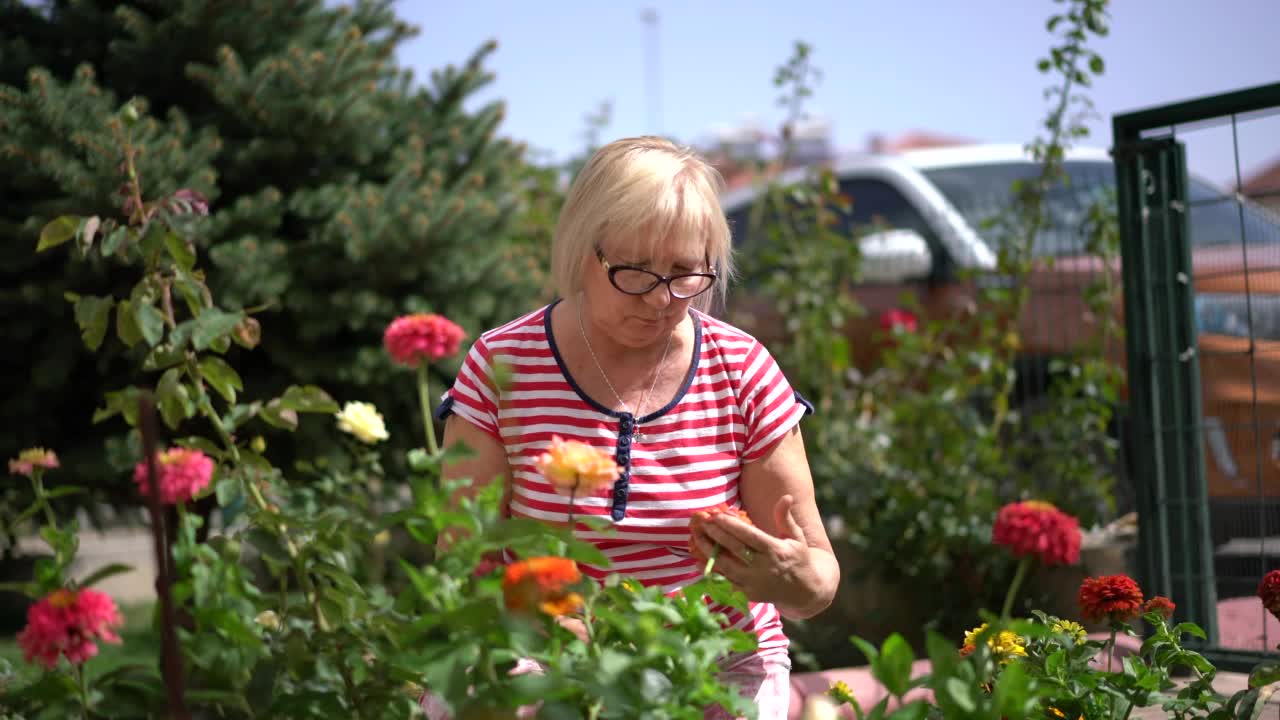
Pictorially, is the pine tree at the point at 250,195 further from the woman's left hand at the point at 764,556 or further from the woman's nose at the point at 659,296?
the woman's left hand at the point at 764,556

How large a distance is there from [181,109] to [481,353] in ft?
7.09

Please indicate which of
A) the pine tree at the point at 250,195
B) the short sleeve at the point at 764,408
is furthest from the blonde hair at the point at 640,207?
the pine tree at the point at 250,195

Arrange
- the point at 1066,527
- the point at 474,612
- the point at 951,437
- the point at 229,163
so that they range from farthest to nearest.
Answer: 1. the point at 951,437
2. the point at 229,163
3. the point at 1066,527
4. the point at 474,612

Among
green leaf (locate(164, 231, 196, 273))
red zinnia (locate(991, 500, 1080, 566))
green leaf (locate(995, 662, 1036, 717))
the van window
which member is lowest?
green leaf (locate(995, 662, 1036, 717))

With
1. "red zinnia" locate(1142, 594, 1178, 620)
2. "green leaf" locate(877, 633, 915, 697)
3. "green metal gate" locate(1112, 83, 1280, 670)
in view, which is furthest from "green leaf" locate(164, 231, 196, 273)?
"green metal gate" locate(1112, 83, 1280, 670)

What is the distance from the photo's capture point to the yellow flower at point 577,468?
1027 mm

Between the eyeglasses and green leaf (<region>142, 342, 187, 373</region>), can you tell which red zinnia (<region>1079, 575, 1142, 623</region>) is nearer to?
the eyeglasses

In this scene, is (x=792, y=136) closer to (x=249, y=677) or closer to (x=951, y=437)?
(x=951, y=437)

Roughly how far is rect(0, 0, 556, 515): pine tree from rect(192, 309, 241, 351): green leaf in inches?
76.0

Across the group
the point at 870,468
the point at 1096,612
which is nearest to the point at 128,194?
the point at 1096,612

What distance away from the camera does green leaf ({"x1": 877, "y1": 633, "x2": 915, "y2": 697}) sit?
99 cm

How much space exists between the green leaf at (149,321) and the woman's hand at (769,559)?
689 millimetres

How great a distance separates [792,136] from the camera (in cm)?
529

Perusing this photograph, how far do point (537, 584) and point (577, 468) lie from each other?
0.15 metres
